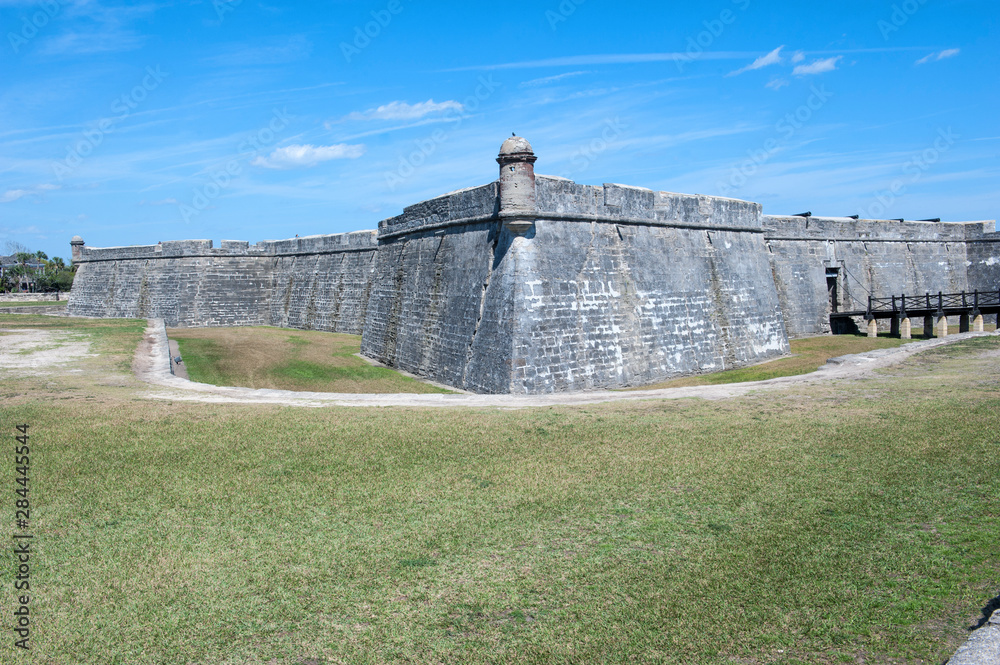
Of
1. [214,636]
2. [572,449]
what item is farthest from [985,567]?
[214,636]

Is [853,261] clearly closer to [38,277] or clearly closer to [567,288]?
[567,288]

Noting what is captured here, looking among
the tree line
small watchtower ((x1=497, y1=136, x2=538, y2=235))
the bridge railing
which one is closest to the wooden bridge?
the bridge railing

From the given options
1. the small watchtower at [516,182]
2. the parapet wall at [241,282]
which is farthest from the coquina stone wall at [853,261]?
the parapet wall at [241,282]

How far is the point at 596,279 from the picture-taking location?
17234 millimetres

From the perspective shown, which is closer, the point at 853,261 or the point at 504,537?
the point at 504,537

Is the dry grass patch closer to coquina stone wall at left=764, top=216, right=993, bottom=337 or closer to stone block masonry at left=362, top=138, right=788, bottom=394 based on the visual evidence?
stone block masonry at left=362, top=138, right=788, bottom=394

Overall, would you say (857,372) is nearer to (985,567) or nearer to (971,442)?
(971,442)

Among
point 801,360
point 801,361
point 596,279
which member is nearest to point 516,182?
point 596,279

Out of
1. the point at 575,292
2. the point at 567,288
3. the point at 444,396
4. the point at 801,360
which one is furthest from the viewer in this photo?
the point at 801,360

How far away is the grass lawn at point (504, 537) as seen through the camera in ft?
13.8

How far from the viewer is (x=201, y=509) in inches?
242

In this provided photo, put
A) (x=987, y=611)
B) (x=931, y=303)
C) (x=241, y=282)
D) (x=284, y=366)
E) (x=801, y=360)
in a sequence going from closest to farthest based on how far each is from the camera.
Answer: (x=987, y=611)
(x=284, y=366)
(x=801, y=360)
(x=931, y=303)
(x=241, y=282)

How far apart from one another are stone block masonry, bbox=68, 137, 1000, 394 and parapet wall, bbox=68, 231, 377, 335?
17cm

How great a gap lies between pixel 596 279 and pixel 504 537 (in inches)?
481
